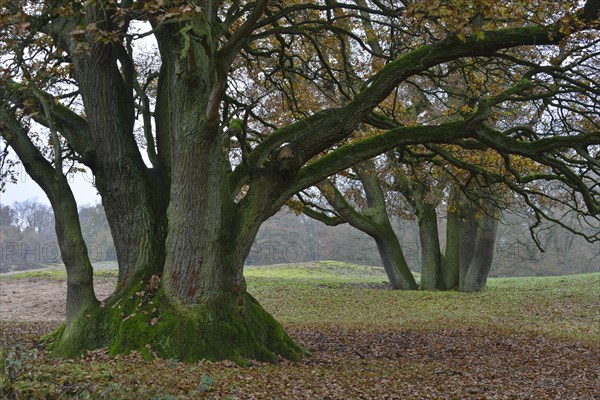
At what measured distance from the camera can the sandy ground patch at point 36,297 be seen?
67.6 feet

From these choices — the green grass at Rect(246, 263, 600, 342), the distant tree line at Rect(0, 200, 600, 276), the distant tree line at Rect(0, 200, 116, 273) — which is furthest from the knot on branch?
the distant tree line at Rect(0, 200, 116, 273)

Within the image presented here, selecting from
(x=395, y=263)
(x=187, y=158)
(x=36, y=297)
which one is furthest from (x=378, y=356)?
(x=36, y=297)

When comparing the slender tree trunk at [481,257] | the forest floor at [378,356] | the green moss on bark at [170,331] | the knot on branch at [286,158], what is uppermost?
the knot on branch at [286,158]

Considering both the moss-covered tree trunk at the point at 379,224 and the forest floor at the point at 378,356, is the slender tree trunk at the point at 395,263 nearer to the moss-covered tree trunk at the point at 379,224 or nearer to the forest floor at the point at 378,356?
the moss-covered tree trunk at the point at 379,224

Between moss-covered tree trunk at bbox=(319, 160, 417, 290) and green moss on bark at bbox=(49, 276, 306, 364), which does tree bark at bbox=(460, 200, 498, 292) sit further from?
green moss on bark at bbox=(49, 276, 306, 364)

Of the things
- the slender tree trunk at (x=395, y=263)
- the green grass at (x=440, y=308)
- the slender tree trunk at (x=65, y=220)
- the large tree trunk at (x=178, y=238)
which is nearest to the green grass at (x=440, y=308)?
the green grass at (x=440, y=308)

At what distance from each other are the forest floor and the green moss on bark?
28 cm

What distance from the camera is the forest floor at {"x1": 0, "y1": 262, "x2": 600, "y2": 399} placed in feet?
19.6

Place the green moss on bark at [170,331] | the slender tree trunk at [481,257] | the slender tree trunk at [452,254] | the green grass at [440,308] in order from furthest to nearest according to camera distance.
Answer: the slender tree trunk at [452,254]
the slender tree trunk at [481,257]
the green grass at [440,308]
the green moss on bark at [170,331]

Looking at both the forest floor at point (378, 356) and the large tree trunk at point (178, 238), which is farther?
the large tree trunk at point (178, 238)

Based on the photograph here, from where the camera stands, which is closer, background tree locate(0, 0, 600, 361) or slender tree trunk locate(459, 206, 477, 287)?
background tree locate(0, 0, 600, 361)

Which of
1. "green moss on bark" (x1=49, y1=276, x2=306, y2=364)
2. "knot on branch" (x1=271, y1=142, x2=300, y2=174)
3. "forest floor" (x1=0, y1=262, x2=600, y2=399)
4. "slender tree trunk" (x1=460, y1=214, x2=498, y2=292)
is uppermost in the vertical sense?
"knot on branch" (x1=271, y1=142, x2=300, y2=174)

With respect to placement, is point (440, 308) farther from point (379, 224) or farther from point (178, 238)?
point (178, 238)

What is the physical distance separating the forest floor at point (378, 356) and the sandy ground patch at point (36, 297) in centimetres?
11
